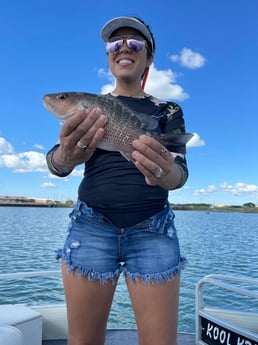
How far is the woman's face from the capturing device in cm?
249

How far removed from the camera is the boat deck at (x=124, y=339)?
498 cm

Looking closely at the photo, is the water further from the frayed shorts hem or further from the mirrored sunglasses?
the mirrored sunglasses

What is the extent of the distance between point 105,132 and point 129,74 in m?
0.59

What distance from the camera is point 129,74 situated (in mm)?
2506

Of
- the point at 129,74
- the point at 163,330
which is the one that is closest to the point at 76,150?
the point at 129,74

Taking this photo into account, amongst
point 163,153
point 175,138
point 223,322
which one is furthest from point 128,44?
point 223,322

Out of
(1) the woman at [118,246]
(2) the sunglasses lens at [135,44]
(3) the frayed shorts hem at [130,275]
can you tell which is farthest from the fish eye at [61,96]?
(3) the frayed shorts hem at [130,275]

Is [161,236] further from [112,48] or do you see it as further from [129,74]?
[112,48]

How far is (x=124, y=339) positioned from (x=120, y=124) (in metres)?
4.05

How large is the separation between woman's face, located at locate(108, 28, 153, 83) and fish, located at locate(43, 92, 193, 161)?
35 cm

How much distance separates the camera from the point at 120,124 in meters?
2.14

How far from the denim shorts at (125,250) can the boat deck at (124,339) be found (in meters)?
3.26

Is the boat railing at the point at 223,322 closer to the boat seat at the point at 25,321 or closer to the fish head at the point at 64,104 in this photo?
the boat seat at the point at 25,321

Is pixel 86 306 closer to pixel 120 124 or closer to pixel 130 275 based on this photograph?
pixel 130 275
